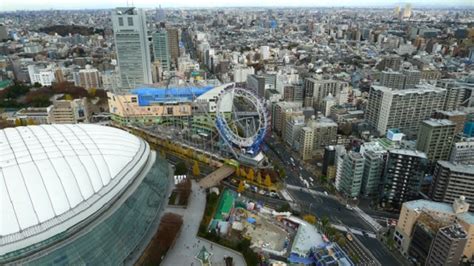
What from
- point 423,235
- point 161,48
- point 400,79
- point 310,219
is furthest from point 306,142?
point 161,48

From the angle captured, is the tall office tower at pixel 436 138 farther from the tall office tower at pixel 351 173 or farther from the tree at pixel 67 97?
the tree at pixel 67 97

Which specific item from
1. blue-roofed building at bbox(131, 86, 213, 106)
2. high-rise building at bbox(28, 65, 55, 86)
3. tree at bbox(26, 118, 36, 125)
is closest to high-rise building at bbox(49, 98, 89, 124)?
tree at bbox(26, 118, 36, 125)

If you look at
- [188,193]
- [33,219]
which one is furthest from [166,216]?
[33,219]

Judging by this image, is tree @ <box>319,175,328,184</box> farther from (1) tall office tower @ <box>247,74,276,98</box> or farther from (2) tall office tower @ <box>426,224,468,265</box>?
(1) tall office tower @ <box>247,74,276,98</box>

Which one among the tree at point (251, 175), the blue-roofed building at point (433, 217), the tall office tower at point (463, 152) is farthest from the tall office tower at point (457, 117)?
the tree at point (251, 175)

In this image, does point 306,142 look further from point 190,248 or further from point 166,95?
point 166,95
